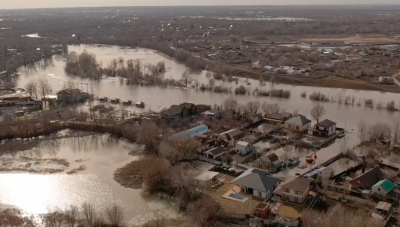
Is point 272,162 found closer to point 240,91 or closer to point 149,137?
point 149,137

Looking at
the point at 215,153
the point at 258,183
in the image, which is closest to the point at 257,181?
the point at 258,183

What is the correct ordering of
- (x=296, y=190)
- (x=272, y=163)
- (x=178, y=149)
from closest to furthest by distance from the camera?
(x=296, y=190)
(x=272, y=163)
(x=178, y=149)

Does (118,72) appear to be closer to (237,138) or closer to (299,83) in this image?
(299,83)

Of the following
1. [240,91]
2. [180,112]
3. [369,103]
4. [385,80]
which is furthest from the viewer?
[385,80]

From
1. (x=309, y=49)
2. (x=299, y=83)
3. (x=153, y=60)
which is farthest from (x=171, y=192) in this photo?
(x=309, y=49)

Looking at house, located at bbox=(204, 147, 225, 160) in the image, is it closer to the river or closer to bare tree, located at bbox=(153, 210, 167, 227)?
the river

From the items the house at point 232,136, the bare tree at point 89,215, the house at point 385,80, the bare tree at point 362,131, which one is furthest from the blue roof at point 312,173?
the house at point 385,80
